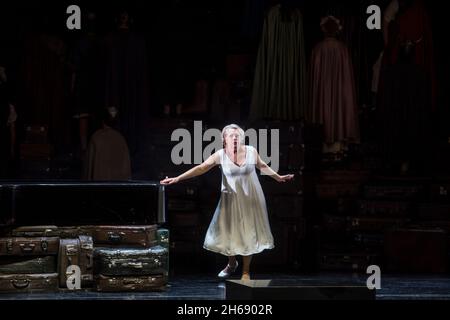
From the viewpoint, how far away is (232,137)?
9.50 metres

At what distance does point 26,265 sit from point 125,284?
785 millimetres

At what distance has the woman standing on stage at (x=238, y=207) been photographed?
9.48 m

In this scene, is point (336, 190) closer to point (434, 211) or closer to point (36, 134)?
point (434, 211)

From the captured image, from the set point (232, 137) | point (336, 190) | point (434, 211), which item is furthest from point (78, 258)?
point (434, 211)

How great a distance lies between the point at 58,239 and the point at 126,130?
2.38 m

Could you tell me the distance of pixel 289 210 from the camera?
36.3ft

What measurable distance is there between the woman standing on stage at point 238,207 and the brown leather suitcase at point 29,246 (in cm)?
109

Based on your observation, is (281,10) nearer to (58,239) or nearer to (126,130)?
(126,130)

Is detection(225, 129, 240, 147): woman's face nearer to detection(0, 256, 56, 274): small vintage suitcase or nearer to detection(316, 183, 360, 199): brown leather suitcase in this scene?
detection(0, 256, 56, 274): small vintage suitcase

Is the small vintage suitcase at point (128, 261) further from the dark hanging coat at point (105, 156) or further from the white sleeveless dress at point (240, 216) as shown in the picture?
the dark hanging coat at point (105, 156)

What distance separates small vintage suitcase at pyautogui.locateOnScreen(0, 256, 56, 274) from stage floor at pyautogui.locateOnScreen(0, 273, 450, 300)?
23cm

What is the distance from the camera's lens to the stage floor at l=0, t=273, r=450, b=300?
335 inches
